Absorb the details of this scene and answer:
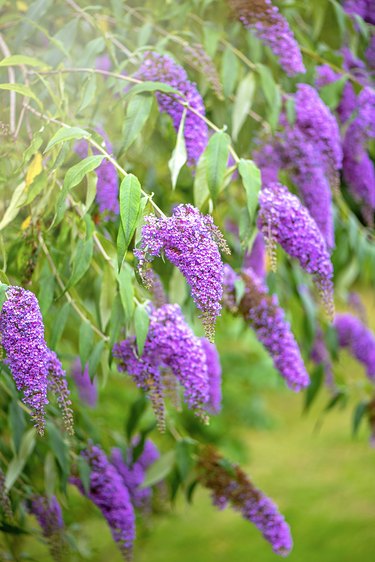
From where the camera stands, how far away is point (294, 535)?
5902 mm

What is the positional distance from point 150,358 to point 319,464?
20.8 feet

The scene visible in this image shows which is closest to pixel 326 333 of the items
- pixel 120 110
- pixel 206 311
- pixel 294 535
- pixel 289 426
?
pixel 120 110

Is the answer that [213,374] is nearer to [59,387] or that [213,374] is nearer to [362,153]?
[59,387]

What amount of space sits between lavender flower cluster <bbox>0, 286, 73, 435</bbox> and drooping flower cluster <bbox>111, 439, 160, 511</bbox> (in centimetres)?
119

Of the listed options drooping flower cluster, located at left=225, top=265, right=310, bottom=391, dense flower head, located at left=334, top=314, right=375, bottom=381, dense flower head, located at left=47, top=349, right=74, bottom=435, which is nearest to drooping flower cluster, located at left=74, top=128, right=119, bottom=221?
drooping flower cluster, located at left=225, top=265, right=310, bottom=391

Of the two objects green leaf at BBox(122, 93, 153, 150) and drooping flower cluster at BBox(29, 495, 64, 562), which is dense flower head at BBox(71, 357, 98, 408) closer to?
drooping flower cluster at BBox(29, 495, 64, 562)

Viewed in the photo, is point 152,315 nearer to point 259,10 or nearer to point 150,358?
point 150,358

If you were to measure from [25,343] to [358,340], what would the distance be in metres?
2.12

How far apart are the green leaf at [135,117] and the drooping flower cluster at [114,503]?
946 mm

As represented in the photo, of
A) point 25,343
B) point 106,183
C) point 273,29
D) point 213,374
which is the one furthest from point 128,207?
point 273,29

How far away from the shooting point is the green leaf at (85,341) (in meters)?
2.05

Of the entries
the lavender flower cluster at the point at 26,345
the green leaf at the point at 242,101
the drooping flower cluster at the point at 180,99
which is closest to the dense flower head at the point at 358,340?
the green leaf at the point at 242,101

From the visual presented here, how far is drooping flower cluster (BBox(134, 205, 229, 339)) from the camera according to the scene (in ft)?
5.01

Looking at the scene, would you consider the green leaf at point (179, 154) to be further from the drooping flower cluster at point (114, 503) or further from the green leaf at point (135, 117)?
the drooping flower cluster at point (114, 503)
